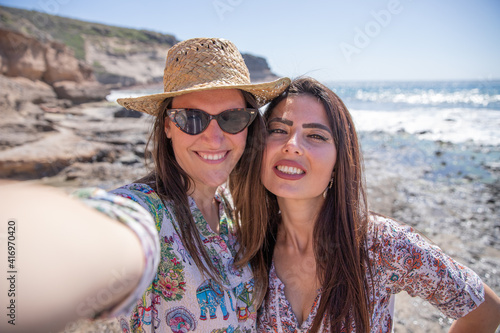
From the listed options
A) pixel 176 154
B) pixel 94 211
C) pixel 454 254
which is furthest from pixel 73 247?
pixel 454 254

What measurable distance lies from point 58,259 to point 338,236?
1.56 m

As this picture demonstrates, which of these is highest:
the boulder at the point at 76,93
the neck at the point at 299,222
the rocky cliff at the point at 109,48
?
the rocky cliff at the point at 109,48

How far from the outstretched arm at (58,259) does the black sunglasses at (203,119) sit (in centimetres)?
86

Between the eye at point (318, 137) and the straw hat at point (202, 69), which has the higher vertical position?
the straw hat at point (202, 69)

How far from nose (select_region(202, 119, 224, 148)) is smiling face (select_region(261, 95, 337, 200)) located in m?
0.41

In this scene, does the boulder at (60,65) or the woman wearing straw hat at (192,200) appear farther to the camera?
the boulder at (60,65)

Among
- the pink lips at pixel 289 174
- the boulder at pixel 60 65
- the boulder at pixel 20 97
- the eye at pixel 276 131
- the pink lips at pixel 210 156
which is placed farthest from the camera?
the boulder at pixel 60 65

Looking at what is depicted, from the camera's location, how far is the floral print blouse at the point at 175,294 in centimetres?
134

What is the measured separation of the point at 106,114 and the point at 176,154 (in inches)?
582

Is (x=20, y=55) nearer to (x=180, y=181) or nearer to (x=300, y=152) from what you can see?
(x=180, y=181)

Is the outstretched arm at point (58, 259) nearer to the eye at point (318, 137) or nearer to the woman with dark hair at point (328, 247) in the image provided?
the woman with dark hair at point (328, 247)

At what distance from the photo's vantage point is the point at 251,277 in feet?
5.70

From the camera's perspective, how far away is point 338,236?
189cm

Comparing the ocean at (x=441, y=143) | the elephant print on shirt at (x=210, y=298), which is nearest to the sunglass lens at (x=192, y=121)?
the elephant print on shirt at (x=210, y=298)
